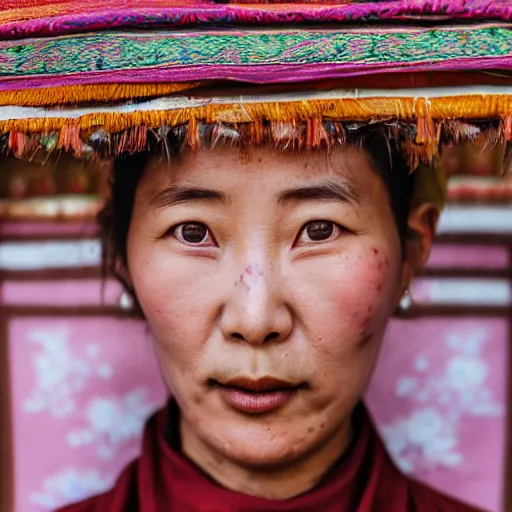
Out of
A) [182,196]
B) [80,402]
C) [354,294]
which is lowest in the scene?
[80,402]

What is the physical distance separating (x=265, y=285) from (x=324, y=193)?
0.17 m

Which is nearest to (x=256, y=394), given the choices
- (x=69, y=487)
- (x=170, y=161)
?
(x=170, y=161)

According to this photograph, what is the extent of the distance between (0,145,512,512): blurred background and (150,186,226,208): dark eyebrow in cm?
76

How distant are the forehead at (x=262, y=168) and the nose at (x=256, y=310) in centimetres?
13

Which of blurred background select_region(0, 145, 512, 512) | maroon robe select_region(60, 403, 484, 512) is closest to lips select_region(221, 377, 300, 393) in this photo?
maroon robe select_region(60, 403, 484, 512)

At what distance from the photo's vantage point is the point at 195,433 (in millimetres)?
1367

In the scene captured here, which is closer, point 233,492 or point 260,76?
point 260,76

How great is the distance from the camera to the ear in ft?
4.74

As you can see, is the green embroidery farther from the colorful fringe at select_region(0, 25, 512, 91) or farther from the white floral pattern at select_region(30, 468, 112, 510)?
the white floral pattern at select_region(30, 468, 112, 510)

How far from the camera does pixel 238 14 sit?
1126 millimetres

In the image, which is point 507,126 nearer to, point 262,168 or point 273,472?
point 262,168

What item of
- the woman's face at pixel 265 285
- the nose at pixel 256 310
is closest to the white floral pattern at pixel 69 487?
the woman's face at pixel 265 285

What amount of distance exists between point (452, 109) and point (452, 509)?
852 millimetres

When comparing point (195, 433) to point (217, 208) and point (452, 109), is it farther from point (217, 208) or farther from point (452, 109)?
point (452, 109)
